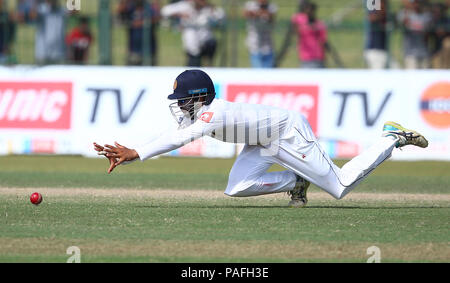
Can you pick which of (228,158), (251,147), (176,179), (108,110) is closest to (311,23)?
(228,158)

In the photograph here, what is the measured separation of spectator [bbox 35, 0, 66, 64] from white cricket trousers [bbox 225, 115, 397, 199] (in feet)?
30.9

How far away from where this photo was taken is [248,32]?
18.1 metres

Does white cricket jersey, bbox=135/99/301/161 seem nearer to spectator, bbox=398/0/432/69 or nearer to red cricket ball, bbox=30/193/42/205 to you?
red cricket ball, bbox=30/193/42/205

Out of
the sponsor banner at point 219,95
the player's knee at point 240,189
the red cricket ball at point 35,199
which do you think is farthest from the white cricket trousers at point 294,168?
the sponsor banner at point 219,95

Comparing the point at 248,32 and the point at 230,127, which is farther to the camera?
the point at 248,32

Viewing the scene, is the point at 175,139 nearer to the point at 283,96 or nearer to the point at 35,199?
the point at 35,199

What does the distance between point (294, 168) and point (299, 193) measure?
1.62 feet

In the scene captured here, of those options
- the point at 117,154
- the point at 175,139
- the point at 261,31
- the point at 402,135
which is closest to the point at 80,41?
the point at 261,31

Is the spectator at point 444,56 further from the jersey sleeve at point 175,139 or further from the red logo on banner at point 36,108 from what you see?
the jersey sleeve at point 175,139

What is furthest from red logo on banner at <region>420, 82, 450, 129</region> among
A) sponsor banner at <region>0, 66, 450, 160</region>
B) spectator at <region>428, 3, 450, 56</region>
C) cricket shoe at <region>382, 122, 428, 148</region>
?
cricket shoe at <region>382, 122, 428, 148</region>

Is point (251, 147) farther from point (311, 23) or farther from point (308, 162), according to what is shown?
point (311, 23)
